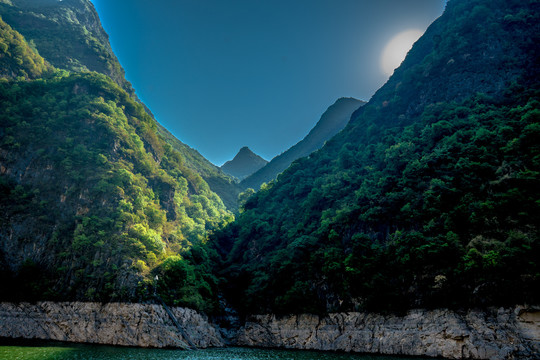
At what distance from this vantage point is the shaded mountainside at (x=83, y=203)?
33.8 meters

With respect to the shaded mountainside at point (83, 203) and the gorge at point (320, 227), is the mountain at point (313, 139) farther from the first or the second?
the shaded mountainside at point (83, 203)

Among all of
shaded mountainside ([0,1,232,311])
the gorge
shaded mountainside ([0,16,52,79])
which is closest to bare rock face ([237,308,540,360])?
the gorge

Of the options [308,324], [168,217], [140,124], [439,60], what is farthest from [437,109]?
[140,124]

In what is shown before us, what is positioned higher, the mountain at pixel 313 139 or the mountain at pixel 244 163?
the mountain at pixel 244 163

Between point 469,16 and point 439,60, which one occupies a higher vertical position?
point 469,16

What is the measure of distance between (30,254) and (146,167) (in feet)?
76.4

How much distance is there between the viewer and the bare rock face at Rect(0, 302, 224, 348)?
29.5 m

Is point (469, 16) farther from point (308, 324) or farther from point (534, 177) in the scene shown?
point (308, 324)

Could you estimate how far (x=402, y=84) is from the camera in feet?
194

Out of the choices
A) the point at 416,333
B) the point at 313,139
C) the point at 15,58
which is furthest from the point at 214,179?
the point at 416,333

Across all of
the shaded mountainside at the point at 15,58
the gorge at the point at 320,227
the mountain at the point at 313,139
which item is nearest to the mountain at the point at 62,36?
the shaded mountainside at the point at 15,58

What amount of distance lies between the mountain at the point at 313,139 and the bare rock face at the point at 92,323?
88.5 m

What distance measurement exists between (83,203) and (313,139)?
9913 cm

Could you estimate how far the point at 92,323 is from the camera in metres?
30.3
